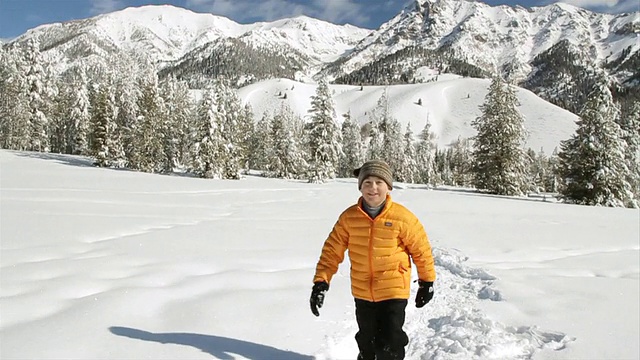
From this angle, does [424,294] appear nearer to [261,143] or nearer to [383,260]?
[383,260]

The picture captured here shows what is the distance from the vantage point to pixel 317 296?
12.3 feet

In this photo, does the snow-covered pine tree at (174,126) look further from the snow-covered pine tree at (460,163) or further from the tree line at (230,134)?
the snow-covered pine tree at (460,163)

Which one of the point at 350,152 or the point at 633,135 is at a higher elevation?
the point at 633,135

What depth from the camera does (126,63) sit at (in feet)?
183

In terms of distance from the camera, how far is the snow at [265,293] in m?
4.34

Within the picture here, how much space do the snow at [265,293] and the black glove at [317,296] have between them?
0.87 m

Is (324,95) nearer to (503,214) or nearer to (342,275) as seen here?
(503,214)

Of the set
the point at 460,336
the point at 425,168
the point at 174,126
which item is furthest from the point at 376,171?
the point at 425,168

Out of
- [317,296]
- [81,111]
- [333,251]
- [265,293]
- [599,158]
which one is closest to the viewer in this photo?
[317,296]

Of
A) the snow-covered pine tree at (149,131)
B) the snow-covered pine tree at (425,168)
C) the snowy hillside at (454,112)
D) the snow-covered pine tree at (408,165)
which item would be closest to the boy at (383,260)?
the snow-covered pine tree at (149,131)

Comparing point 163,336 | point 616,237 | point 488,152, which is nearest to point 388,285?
point 163,336

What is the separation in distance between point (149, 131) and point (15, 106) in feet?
71.6

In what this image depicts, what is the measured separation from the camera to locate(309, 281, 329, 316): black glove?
3729mm

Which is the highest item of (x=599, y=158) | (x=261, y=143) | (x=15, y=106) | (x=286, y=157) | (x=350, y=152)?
(x=15, y=106)
